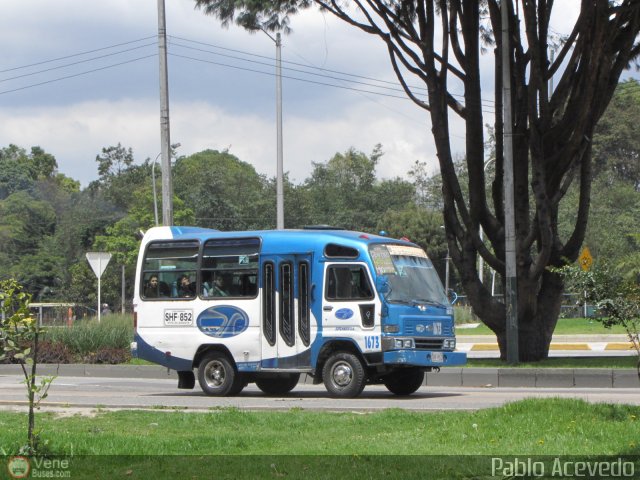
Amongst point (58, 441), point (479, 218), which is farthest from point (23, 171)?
point (58, 441)

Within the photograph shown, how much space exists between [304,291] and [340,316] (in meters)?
0.79

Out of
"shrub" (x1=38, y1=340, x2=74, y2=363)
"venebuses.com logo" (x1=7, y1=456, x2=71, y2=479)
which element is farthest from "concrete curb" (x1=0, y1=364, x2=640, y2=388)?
"venebuses.com logo" (x1=7, y1=456, x2=71, y2=479)

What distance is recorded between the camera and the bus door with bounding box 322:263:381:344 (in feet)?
52.3

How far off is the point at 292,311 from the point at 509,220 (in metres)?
5.99

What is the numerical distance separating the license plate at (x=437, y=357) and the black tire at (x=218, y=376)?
3127 millimetres

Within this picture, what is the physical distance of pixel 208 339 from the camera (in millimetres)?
17250

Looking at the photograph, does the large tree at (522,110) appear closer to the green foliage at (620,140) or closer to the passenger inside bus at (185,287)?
the passenger inside bus at (185,287)

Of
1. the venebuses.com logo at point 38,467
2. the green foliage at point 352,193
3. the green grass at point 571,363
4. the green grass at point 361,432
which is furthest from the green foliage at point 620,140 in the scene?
the venebuses.com logo at point 38,467

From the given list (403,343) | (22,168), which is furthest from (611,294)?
(22,168)

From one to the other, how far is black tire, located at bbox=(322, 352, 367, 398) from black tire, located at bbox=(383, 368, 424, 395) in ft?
3.30

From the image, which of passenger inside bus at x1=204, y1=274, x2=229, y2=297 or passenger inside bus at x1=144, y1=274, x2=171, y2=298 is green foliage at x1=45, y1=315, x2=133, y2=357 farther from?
passenger inside bus at x1=204, y1=274, x2=229, y2=297

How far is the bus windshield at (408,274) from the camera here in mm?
16141

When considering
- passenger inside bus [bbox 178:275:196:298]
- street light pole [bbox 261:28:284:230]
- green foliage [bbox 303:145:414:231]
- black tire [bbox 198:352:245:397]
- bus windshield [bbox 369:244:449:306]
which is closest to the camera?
bus windshield [bbox 369:244:449:306]

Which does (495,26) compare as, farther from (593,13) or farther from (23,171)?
(23,171)
